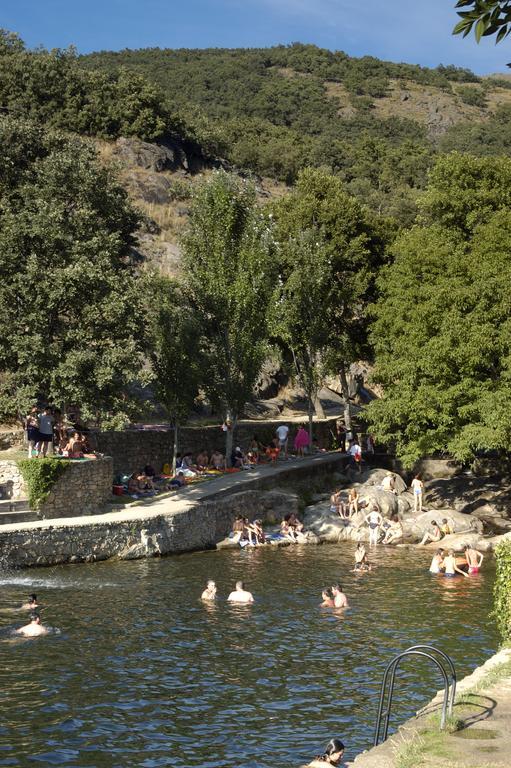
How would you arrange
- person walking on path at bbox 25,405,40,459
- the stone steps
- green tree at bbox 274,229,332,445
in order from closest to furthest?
the stone steps < person walking on path at bbox 25,405,40,459 < green tree at bbox 274,229,332,445

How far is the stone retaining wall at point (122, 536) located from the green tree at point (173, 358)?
5.52 metres

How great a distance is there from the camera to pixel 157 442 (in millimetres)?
38594

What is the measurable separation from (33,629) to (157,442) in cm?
1964

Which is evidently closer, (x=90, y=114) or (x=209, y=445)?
(x=209, y=445)

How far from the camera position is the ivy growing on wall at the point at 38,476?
28328 mm

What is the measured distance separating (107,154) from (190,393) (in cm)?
5266

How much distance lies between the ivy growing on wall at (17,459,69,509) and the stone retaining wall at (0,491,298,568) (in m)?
1.77

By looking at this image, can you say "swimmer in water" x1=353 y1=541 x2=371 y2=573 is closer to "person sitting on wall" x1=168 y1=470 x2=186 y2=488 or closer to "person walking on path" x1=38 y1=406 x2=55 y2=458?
"person sitting on wall" x1=168 y1=470 x2=186 y2=488

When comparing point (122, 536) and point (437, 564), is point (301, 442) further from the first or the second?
point (122, 536)

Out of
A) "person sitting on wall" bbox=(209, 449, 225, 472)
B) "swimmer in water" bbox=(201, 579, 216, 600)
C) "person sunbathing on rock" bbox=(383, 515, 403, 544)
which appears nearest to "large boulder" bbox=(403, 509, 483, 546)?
"person sunbathing on rock" bbox=(383, 515, 403, 544)

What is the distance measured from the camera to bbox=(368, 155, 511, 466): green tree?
36969mm

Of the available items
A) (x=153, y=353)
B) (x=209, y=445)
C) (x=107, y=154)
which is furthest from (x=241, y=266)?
(x=107, y=154)

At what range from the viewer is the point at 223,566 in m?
28.5

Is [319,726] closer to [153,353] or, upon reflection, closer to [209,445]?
[153,353]
